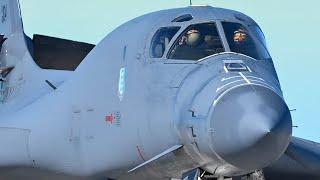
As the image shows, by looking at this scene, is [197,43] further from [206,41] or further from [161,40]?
[161,40]

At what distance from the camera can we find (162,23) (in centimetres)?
1183

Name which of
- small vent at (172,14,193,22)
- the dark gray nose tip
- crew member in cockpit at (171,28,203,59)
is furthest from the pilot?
the dark gray nose tip

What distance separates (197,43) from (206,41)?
13 cm

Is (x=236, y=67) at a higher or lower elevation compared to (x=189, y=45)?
lower

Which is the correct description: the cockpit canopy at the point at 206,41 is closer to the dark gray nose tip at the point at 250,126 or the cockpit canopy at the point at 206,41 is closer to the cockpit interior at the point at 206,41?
the cockpit interior at the point at 206,41

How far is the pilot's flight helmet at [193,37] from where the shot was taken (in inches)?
442

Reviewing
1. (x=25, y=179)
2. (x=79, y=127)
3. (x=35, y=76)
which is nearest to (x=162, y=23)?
(x=79, y=127)

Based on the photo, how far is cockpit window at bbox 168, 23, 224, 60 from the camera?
36.2ft

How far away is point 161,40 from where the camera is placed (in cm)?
1159

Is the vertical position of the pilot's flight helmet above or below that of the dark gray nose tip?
above

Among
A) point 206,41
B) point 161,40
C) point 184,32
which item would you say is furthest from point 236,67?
point 161,40

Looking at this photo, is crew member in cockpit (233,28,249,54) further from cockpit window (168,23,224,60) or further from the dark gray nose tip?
the dark gray nose tip

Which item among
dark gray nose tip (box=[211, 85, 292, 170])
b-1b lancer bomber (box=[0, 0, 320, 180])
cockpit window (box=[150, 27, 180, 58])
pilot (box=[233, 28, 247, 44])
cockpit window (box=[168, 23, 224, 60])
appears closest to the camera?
dark gray nose tip (box=[211, 85, 292, 170])

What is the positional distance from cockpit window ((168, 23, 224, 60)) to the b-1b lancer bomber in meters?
0.01
